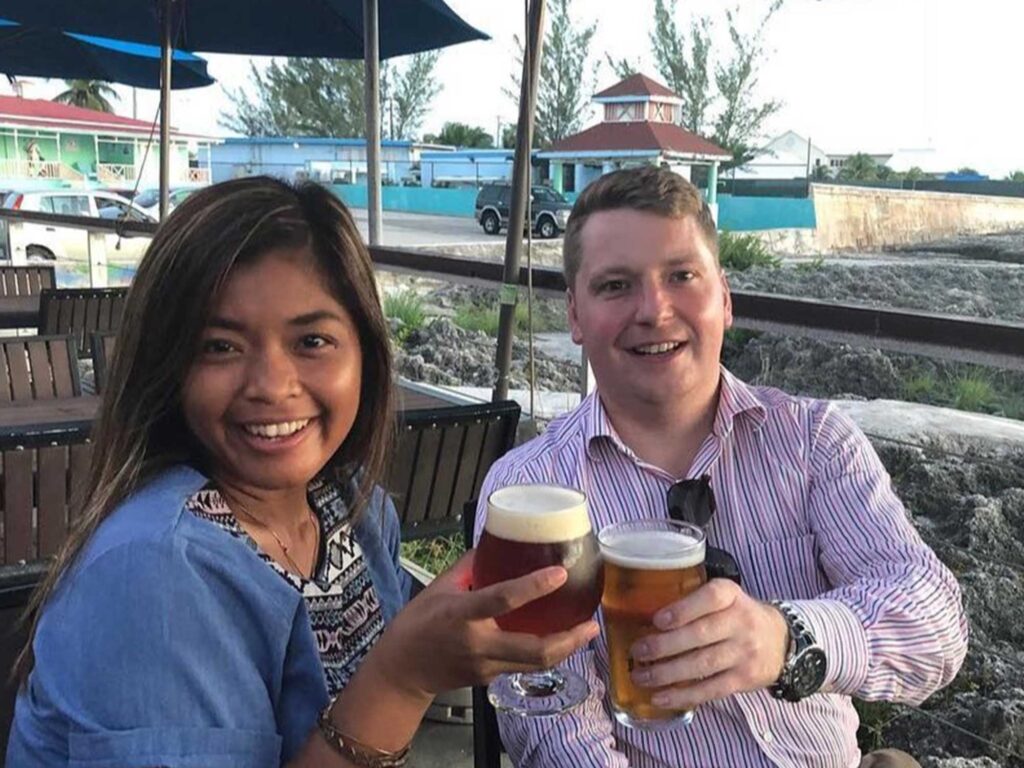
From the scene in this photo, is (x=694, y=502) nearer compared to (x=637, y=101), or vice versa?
(x=694, y=502)

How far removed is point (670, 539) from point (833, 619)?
29 cm

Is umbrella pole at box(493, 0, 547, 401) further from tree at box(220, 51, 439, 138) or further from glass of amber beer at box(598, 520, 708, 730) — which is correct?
tree at box(220, 51, 439, 138)

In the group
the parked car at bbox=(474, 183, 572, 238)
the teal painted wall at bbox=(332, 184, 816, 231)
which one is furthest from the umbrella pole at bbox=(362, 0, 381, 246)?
the teal painted wall at bbox=(332, 184, 816, 231)

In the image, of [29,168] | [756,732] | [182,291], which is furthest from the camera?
[29,168]

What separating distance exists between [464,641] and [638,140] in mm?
33592

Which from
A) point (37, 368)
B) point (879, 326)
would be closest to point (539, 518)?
point (879, 326)

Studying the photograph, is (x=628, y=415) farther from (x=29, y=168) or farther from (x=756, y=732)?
(x=29, y=168)

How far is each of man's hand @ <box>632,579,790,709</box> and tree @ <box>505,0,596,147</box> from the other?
3590 centimetres

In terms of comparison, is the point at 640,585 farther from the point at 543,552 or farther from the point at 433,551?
the point at 433,551

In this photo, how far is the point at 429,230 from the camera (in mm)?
29797

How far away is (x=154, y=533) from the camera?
0.91m

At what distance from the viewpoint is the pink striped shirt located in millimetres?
1314

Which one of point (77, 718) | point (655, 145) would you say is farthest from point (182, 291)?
point (655, 145)

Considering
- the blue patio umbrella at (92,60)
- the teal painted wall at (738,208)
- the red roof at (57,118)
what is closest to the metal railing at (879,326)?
the blue patio umbrella at (92,60)
